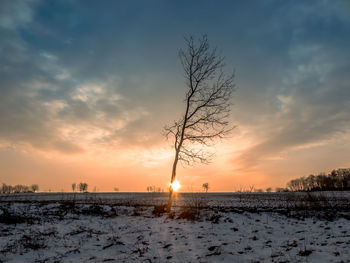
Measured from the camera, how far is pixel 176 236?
34.8 feet

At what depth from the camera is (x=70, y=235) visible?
37.2ft

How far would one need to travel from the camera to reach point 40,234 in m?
11.3

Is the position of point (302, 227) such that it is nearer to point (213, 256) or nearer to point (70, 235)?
point (213, 256)

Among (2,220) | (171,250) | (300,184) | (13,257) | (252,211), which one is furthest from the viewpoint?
(300,184)

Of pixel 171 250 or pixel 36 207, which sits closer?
pixel 171 250

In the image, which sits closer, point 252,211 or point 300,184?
point 252,211

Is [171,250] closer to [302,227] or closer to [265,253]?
[265,253]

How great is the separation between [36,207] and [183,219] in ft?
40.6

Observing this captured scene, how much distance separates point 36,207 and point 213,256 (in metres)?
16.9

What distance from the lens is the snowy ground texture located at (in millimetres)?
7609

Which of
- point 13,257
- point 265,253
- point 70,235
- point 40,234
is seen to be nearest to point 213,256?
point 265,253

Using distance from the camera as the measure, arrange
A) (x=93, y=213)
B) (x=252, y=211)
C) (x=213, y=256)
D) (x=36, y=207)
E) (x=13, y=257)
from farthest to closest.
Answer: (x=36, y=207) → (x=93, y=213) → (x=252, y=211) → (x=13, y=257) → (x=213, y=256)

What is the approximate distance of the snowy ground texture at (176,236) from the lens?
761cm

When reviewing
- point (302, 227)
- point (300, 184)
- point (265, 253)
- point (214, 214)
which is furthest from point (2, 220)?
point (300, 184)
